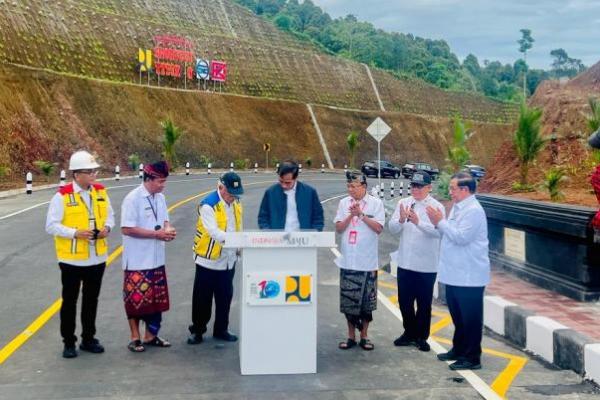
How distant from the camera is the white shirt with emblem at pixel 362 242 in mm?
6934

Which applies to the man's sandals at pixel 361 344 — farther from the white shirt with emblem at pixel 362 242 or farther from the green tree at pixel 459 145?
the green tree at pixel 459 145

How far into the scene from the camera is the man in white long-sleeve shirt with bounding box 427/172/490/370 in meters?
6.34

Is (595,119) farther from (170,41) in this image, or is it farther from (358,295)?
(170,41)

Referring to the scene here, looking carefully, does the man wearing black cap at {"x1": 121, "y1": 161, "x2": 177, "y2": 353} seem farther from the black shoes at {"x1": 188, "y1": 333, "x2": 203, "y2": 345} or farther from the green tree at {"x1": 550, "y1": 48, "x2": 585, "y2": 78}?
the green tree at {"x1": 550, "y1": 48, "x2": 585, "y2": 78}

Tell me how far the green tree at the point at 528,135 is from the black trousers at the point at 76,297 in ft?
37.2

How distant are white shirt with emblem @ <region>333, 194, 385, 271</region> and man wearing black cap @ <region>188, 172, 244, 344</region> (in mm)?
1127

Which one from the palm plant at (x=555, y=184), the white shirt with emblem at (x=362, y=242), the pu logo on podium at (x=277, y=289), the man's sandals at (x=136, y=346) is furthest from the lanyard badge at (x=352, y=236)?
the palm plant at (x=555, y=184)

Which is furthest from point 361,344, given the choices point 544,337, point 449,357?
point 544,337

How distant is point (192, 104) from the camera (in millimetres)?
61375

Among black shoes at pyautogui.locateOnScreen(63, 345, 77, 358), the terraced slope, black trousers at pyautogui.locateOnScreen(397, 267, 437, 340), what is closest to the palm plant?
black trousers at pyautogui.locateOnScreen(397, 267, 437, 340)

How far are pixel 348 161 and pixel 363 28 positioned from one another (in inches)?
4065

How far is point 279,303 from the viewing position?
6.15 metres

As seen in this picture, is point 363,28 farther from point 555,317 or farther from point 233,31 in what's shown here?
point 555,317

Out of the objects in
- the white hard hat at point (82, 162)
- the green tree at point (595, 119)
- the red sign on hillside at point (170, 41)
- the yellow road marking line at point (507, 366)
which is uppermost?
the red sign on hillside at point (170, 41)
